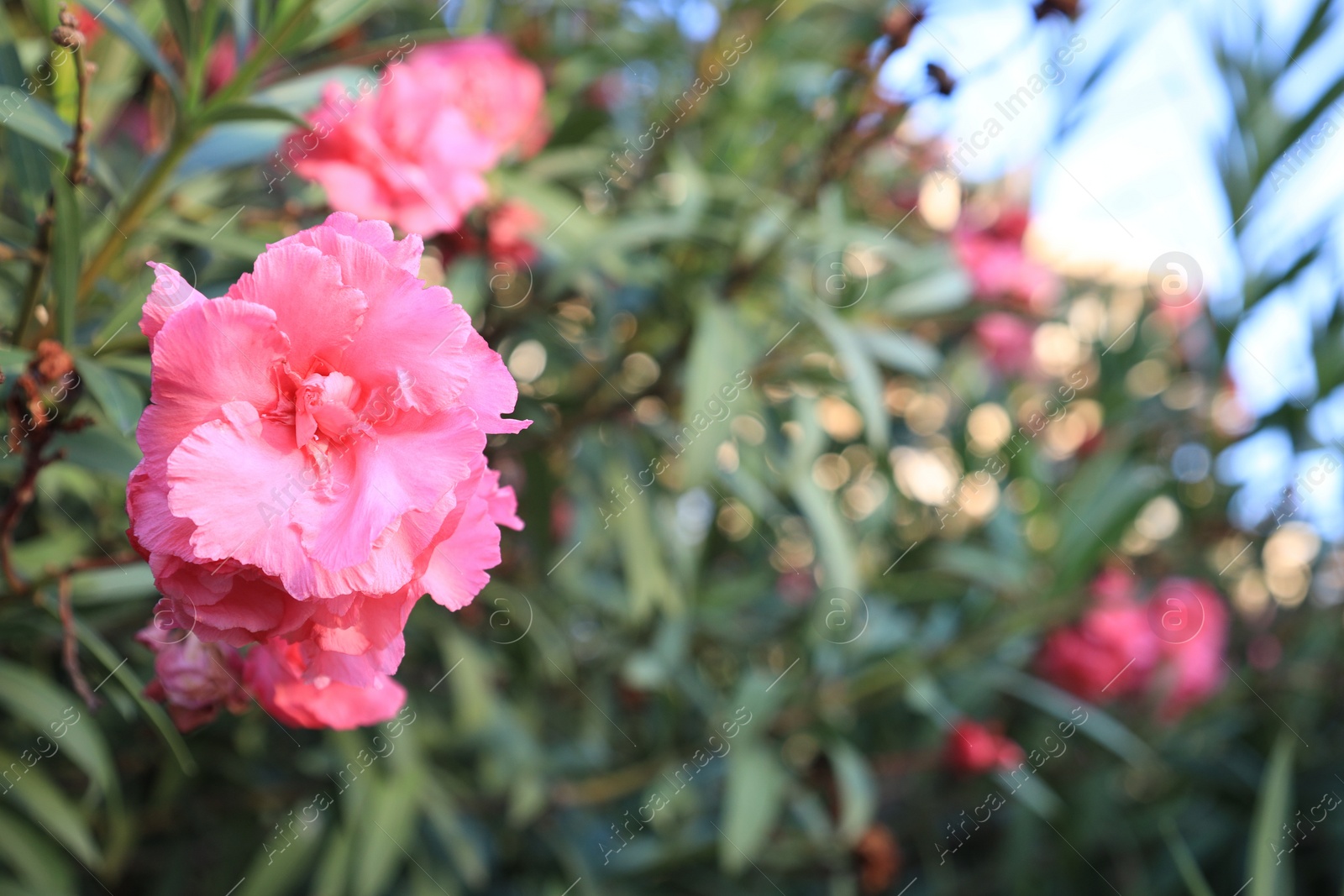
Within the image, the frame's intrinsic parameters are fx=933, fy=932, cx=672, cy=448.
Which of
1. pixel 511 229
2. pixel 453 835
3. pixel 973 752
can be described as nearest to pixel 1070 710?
pixel 973 752

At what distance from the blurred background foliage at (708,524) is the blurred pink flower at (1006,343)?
16 millimetres

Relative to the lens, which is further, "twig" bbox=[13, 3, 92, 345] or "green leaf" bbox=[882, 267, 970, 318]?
"green leaf" bbox=[882, 267, 970, 318]

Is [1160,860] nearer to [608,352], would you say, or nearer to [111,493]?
[608,352]

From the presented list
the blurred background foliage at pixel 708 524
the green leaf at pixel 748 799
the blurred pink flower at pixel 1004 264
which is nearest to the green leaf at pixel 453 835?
the blurred background foliage at pixel 708 524

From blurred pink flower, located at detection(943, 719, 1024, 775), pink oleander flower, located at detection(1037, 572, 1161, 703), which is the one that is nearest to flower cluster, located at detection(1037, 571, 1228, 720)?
pink oleander flower, located at detection(1037, 572, 1161, 703)

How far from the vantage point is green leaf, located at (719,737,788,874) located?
3.62ft

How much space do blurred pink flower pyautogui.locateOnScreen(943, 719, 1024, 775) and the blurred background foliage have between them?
5 centimetres

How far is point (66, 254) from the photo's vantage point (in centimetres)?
58

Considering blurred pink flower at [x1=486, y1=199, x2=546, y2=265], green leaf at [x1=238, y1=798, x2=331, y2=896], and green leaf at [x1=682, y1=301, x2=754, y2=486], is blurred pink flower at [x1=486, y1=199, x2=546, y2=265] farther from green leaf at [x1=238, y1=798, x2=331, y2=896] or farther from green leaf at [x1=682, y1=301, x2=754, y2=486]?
green leaf at [x1=238, y1=798, x2=331, y2=896]

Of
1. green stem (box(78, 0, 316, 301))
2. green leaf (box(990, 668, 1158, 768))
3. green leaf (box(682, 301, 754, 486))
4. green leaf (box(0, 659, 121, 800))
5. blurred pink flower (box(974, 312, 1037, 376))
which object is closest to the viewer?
green stem (box(78, 0, 316, 301))

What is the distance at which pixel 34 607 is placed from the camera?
2.12 feet

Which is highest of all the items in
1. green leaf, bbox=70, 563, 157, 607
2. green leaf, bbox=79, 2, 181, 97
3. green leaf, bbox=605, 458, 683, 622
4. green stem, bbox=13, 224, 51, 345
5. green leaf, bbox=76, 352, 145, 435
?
green leaf, bbox=79, 2, 181, 97

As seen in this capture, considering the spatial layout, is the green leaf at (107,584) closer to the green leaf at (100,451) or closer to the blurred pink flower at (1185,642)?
the green leaf at (100,451)

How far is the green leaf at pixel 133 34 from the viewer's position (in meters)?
0.61
